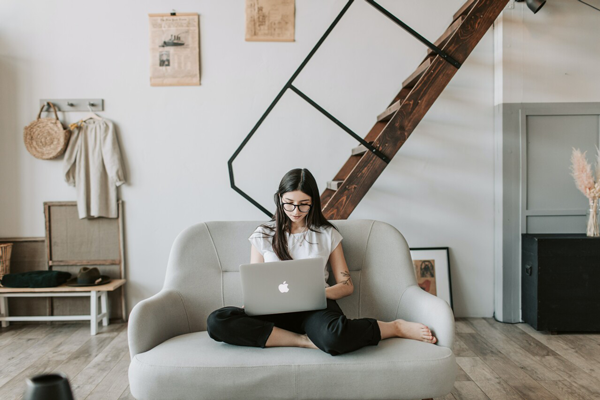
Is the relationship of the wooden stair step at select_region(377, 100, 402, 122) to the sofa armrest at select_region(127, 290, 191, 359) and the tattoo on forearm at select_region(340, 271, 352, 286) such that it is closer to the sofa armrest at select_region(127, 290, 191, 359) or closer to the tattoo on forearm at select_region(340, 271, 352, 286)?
the tattoo on forearm at select_region(340, 271, 352, 286)

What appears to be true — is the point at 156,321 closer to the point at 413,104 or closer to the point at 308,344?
the point at 308,344

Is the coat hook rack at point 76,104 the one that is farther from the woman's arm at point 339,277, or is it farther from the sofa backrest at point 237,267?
the woman's arm at point 339,277

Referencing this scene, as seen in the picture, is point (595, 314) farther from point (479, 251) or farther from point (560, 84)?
point (560, 84)

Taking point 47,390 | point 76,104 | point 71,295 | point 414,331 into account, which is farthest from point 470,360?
point 76,104

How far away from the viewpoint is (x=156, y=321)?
1.92 meters

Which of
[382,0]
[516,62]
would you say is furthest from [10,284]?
[516,62]

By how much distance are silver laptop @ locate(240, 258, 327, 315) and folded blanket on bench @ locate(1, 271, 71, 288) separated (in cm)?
217

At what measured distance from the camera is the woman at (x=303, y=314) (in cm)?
180

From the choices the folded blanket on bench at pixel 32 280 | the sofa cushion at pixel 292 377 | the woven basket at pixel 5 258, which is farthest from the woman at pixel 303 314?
the woven basket at pixel 5 258

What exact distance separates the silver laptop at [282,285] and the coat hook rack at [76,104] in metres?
2.42

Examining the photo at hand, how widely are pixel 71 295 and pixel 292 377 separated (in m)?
2.46

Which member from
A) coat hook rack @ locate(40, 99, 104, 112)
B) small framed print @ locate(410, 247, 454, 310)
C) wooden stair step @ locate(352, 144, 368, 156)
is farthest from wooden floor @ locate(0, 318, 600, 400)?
A: coat hook rack @ locate(40, 99, 104, 112)

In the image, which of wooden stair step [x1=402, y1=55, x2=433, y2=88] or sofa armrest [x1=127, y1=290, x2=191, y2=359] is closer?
sofa armrest [x1=127, y1=290, x2=191, y2=359]

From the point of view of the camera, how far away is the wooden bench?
3350 millimetres
